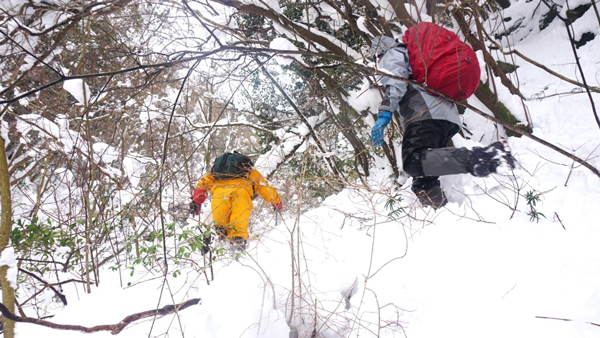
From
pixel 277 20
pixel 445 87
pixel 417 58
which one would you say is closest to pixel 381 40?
pixel 417 58

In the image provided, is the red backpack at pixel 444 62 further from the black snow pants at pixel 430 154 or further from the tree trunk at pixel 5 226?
the tree trunk at pixel 5 226

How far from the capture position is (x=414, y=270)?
126cm

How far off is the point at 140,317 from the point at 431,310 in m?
1.21

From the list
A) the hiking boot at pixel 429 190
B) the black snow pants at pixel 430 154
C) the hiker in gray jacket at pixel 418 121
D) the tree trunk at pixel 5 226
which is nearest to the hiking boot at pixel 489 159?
the black snow pants at pixel 430 154

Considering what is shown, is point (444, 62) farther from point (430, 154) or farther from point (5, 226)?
point (5, 226)

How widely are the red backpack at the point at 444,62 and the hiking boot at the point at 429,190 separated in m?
0.67

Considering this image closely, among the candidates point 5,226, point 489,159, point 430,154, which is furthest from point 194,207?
point 489,159

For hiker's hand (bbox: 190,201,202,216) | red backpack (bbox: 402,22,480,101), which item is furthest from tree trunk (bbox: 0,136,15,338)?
red backpack (bbox: 402,22,480,101)

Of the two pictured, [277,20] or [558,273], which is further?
[277,20]

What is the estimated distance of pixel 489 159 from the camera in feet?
5.71

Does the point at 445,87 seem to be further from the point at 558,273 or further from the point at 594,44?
the point at 594,44

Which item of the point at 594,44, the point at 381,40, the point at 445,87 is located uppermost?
the point at 594,44

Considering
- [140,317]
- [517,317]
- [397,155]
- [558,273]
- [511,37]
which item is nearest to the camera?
[517,317]

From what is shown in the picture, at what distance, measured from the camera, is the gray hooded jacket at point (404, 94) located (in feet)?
6.92
